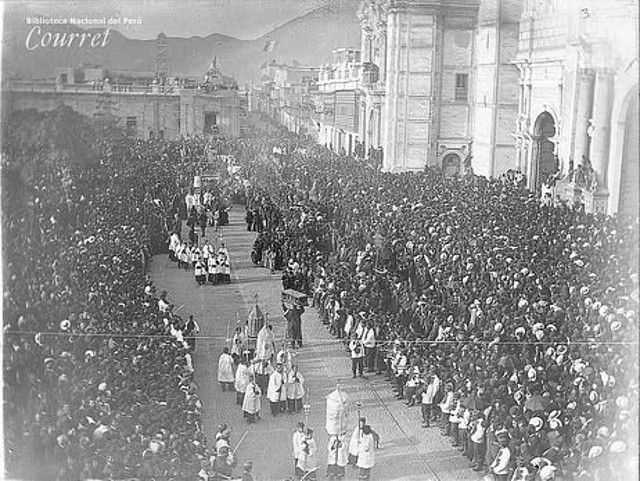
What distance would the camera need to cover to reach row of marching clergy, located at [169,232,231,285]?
721 cm

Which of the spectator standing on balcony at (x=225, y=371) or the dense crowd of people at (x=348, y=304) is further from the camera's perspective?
the spectator standing on balcony at (x=225, y=371)

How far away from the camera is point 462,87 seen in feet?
24.6

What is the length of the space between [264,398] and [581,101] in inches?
132

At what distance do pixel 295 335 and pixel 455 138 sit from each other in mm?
2077

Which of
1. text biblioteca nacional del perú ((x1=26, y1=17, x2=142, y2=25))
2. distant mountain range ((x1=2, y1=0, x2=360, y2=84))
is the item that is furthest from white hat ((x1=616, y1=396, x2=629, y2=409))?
text biblioteca nacional del perú ((x1=26, y1=17, x2=142, y2=25))

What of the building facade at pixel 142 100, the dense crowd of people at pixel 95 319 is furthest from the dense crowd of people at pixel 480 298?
the dense crowd of people at pixel 95 319

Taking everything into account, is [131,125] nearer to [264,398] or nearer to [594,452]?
[264,398]

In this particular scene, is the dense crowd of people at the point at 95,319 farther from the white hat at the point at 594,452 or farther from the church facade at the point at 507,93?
the white hat at the point at 594,452

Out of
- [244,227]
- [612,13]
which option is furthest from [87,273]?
[612,13]

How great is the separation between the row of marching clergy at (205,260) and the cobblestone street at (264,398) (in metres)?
0.05

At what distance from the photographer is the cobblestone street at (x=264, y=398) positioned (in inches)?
261

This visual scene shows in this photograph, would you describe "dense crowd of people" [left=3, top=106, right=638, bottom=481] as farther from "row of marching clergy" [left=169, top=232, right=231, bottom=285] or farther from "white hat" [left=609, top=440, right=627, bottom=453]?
"row of marching clergy" [left=169, top=232, right=231, bottom=285]

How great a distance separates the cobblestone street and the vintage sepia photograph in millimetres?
18

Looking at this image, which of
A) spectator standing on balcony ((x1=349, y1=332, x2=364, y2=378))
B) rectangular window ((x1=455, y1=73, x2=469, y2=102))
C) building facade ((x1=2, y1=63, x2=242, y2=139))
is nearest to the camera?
building facade ((x1=2, y1=63, x2=242, y2=139))
